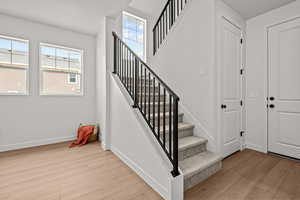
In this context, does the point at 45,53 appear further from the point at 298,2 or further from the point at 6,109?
the point at 298,2

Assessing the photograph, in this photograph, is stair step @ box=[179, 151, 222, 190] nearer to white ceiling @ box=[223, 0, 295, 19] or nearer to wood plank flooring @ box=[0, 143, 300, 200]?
wood plank flooring @ box=[0, 143, 300, 200]

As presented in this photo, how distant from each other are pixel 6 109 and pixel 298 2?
588cm

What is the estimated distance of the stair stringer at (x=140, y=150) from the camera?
1.53 metres

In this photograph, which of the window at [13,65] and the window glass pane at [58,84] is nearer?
the window at [13,65]

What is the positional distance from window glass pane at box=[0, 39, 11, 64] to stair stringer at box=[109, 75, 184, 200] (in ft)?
7.10

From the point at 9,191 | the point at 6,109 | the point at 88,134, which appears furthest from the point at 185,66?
the point at 6,109

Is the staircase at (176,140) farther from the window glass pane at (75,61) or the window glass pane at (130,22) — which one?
the window glass pane at (130,22)

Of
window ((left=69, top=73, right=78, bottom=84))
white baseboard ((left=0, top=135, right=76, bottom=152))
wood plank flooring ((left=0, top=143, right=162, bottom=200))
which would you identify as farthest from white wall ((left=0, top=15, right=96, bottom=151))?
wood plank flooring ((left=0, top=143, right=162, bottom=200))

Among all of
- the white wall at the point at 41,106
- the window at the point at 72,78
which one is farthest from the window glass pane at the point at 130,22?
the window at the point at 72,78

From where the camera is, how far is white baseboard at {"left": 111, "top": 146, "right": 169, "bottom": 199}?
159 centimetres

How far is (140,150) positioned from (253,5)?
3276mm

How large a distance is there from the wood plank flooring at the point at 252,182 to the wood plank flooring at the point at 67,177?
26.4 inches

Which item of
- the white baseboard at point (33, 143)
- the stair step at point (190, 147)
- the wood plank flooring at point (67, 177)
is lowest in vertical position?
the wood plank flooring at point (67, 177)

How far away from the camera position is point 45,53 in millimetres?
3291
